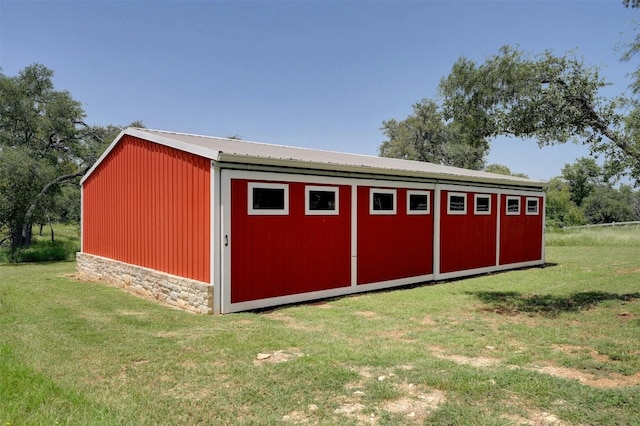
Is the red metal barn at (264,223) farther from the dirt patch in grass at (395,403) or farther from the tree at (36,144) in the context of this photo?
the tree at (36,144)

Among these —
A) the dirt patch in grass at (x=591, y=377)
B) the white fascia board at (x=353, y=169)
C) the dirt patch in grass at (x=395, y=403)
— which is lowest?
the dirt patch in grass at (x=591, y=377)

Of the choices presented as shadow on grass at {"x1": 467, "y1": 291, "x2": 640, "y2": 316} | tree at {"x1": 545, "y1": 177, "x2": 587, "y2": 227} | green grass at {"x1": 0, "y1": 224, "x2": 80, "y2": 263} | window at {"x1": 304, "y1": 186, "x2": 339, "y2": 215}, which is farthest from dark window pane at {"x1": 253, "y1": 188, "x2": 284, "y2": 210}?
tree at {"x1": 545, "y1": 177, "x2": 587, "y2": 227}

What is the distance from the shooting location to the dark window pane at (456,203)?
11945 mm

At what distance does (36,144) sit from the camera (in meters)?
21.3

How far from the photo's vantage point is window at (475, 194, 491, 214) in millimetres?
12743

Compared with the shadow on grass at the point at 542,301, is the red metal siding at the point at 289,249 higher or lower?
higher

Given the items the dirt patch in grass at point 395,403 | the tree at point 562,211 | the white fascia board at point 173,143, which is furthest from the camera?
the tree at point 562,211

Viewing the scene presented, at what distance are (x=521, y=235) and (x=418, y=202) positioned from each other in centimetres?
554

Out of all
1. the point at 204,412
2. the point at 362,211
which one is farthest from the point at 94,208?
the point at 204,412

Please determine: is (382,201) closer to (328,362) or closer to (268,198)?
(268,198)

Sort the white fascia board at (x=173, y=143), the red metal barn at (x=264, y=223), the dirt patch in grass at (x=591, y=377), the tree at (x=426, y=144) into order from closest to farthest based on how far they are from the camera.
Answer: the dirt patch in grass at (x=591, y=377), the white fascia board at (x=173, y=143), the red metal barn at (x=264, y=223), the tree at (x=426, y=144)

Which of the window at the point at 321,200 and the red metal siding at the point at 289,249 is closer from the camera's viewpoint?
the red metal siding at the point at 289,249

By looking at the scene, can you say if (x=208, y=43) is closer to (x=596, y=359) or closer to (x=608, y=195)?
(x=596, y=359)

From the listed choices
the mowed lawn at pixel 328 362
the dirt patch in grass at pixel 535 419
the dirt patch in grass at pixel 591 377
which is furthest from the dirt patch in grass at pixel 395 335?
the dirt patch in grass at pixel 535 419
